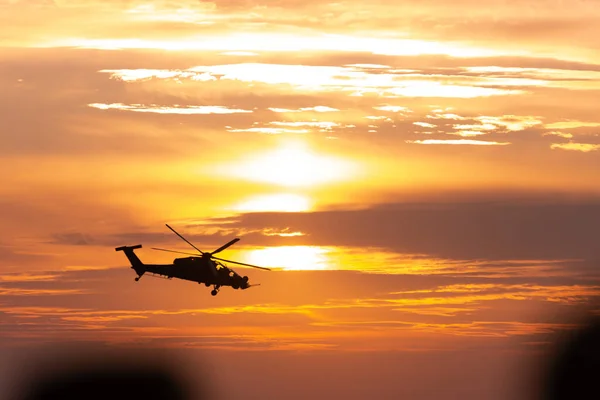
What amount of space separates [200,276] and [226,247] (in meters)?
6.74

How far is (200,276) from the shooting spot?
7864 inches

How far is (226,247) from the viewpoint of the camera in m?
197
